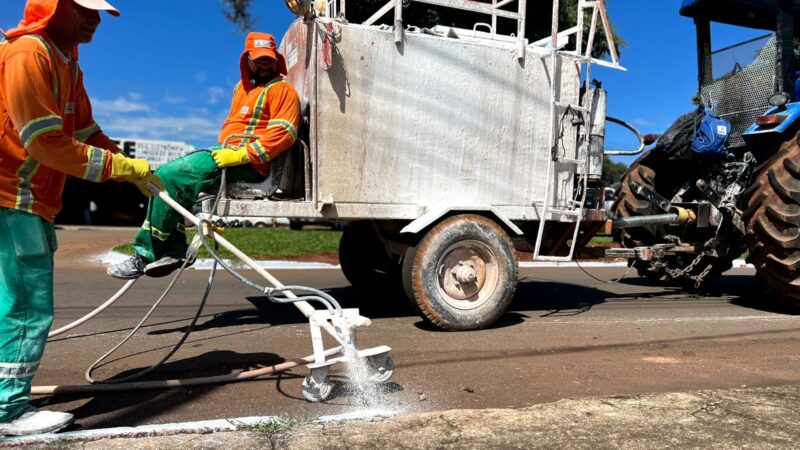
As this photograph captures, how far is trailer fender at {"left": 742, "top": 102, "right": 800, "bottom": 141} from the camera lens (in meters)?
6.03

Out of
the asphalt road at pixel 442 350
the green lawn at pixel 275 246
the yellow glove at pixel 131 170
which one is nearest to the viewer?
the yellow glove at pixel 131 170

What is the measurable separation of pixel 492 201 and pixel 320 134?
1.65 metres

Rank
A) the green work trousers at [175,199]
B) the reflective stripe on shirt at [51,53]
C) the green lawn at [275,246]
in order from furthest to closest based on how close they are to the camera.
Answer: the green lawn at [275,246] → the green work trousers at [175,199] → the reflective stripe on shirt at [51,53]

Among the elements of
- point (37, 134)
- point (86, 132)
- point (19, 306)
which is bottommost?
point (19, 306)

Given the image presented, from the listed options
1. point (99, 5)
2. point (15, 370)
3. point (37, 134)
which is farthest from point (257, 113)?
point (15, 370)

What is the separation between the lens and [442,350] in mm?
4539

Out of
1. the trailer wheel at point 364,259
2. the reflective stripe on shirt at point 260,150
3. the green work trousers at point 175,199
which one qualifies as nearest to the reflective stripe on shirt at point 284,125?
the reflective stripe on shirt at point 260,150

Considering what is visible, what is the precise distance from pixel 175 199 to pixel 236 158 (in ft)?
1.73

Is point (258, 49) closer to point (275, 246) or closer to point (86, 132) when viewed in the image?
point (86, 132)

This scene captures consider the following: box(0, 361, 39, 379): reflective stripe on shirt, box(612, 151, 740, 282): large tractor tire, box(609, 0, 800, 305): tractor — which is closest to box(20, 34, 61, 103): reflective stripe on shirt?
box(0, 361, 39, 379): reflective stripe on shirt

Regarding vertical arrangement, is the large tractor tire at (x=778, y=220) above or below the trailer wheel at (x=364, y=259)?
above

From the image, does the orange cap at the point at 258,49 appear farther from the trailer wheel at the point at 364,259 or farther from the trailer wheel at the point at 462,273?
the trailer wheel at the point at 364,259

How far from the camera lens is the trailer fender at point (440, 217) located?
5.05 m

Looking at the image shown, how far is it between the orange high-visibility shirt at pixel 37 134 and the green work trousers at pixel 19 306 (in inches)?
4.3
